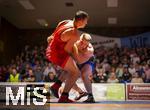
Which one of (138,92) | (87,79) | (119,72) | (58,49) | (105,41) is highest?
(105,41)

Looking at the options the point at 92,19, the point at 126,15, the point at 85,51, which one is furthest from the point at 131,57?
the point at 85,51

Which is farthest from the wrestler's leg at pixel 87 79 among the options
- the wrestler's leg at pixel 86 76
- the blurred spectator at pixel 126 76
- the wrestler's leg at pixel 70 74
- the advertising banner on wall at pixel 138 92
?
the blurred spectator at pixel 126 76

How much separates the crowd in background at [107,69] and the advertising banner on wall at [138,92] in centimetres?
88

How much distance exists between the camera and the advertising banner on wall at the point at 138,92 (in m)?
7.64

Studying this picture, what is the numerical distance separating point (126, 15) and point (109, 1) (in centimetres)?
194

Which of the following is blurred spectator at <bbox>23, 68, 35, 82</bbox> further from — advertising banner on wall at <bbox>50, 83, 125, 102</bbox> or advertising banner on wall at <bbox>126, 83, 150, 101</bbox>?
advertising banner on wall at <bbox>126, 83, 150, 101</bbox>

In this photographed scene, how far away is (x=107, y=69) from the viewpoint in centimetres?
1010

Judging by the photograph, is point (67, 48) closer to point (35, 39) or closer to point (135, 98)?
point (135, 98)

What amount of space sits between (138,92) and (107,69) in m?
2.43

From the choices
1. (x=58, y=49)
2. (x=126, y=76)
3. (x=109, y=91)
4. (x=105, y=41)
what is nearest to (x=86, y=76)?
(x=58, y=49)

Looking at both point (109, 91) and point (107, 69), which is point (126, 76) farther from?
point (109, 91)

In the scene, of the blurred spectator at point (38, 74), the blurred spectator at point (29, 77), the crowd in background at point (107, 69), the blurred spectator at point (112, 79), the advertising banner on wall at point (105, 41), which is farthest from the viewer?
the advertising banner on wall at point (105, 41)

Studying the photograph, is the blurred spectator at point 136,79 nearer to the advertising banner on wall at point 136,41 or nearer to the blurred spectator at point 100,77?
the blurred spectator at point 100,77

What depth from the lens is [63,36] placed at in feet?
11.8
